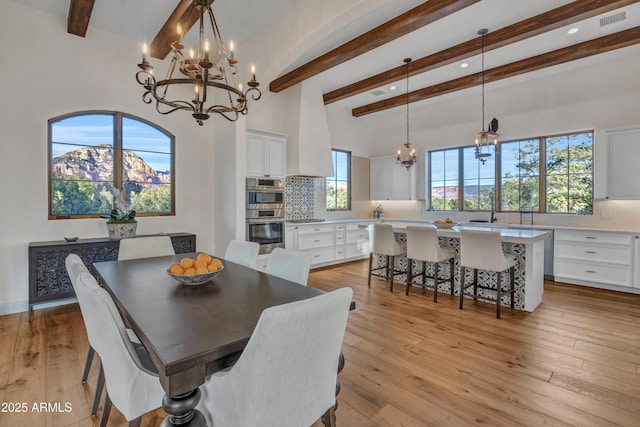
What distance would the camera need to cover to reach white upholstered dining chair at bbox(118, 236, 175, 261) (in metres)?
3.00

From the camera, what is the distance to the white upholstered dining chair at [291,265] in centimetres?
214

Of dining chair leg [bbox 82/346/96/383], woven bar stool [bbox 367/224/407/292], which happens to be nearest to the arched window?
dining chair leg [bbox 82/346/96/383]

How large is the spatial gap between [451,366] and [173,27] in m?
4.48

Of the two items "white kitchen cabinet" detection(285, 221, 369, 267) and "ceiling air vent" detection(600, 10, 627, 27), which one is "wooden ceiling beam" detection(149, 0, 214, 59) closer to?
"white kitchen cabinet" detection(285, 221, 369, 267)

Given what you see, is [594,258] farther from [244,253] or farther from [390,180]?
[244,253]

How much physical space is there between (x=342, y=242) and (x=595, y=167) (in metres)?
4.22

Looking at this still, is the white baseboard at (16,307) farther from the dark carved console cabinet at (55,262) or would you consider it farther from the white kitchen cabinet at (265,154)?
the white kitchen cabinet at (265,154)

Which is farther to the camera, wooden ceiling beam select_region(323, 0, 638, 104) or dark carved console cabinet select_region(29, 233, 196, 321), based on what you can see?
dark carved console cabinet select_region(29, 233, 196, 321)

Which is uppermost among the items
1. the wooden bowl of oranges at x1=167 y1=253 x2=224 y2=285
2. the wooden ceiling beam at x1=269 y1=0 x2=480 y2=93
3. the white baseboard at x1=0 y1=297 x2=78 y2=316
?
the wooden ceiling beam at x1=269 y1=0 x2=480 y2=93

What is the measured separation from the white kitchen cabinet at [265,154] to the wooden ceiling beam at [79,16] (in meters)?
2.17

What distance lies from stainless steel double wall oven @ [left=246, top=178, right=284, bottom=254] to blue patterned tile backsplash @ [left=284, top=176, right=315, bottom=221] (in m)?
0.90

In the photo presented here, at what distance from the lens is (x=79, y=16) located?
3322 millimetres

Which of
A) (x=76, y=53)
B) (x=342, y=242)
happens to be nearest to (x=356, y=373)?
(x=342, y=242)

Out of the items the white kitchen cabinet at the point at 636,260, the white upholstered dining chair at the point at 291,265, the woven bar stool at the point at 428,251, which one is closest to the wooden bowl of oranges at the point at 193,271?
the white upholstered dining chair at the point at 291,265
